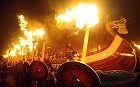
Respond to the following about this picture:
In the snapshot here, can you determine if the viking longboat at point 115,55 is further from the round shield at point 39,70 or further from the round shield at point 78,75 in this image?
the round shield at point 78,75

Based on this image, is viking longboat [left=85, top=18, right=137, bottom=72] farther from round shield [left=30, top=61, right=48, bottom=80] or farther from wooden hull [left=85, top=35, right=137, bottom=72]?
round shield [left=30, top=61, right=48, bottom=80]

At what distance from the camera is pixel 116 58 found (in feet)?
28.9

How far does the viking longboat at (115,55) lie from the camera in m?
8.57

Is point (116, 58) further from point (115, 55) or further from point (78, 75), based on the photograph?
point (78, 75)

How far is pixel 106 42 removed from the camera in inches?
371

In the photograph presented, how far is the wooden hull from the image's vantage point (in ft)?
28.0

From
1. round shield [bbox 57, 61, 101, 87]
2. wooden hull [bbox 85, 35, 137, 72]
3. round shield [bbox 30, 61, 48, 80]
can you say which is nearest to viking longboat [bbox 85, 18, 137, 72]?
wooden hull [bbox 85, 35, 137, 72]

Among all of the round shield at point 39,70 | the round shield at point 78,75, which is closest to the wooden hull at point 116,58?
the round shield at point 39,70

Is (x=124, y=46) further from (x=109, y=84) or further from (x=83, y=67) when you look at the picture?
(x=83, y=67)

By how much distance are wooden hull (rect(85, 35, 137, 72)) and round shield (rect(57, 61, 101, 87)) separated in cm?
508

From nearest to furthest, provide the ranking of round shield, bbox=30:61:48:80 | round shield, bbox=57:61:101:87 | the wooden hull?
round shield, bbox=57:61:101:87, round shield, bbox=30:61:48:80, the wooden hull

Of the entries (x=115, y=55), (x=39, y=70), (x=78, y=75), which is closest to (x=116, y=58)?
(x=115, y=55)

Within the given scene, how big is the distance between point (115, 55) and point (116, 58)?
16 cm

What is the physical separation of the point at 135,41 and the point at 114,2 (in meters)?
2.93
